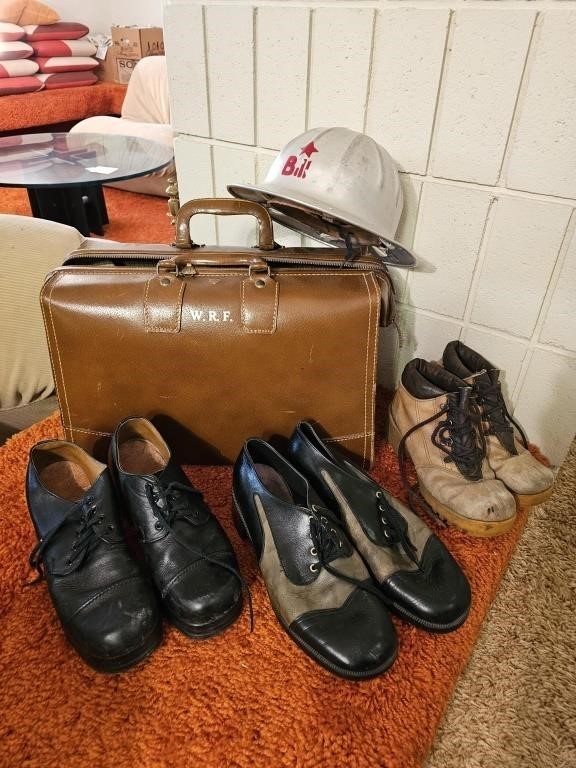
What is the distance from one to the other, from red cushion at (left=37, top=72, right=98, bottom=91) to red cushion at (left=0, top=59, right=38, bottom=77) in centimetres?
6

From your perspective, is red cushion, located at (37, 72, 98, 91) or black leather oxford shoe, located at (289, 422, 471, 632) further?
red cushion, located at (37, 72, 98, 91)

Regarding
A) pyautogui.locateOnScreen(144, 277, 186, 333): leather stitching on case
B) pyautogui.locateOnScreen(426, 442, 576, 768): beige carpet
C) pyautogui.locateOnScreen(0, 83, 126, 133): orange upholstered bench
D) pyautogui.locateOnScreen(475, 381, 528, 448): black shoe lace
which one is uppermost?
pyautogui.locateOnScreen(144, 277, 186, 333): leather stitching on case

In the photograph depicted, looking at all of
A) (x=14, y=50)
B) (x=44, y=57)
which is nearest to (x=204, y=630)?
(x=14, y=50)

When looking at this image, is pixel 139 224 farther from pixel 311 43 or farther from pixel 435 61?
pixel 435 61

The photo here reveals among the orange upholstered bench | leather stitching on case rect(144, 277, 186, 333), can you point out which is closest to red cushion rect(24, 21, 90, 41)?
the orange upholstered bench

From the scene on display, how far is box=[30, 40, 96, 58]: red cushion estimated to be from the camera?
3240 millimetres

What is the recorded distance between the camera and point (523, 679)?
0.72 metres

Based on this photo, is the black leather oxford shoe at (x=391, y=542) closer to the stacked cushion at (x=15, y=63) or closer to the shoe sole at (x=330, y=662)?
the shoe sole at (x=330, y=662)

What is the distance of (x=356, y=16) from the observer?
869 millimetres

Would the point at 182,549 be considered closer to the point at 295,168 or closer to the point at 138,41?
the point at 295,168

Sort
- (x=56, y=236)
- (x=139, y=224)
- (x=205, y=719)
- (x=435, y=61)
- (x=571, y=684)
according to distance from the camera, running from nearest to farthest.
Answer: (x=205, y=719)
(x=571, y=684)
(x=435, y=61)
(x=56, y=236)
(x=139, y=224)

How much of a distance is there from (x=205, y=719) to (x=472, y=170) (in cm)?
89

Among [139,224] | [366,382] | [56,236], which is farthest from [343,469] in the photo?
[139,224]

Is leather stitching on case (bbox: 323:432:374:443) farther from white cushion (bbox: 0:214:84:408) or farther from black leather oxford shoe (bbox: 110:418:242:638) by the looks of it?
white cushion (bbox: 0:214:84:408)
